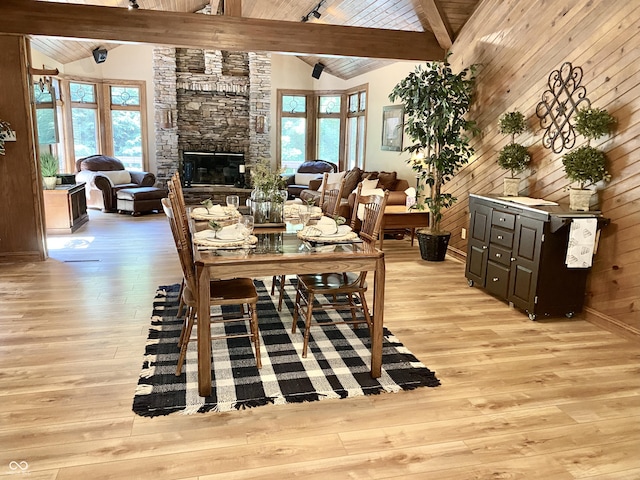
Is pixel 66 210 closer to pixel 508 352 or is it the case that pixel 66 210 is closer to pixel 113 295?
pixel 113 295

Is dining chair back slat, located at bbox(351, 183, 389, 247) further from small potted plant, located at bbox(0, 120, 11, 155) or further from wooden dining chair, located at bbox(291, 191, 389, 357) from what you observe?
small potted plant, located at bbox(0, 120, 11, 155)

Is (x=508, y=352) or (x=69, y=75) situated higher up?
(x=69, y=75)

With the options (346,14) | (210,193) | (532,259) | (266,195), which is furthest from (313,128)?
(266,195)

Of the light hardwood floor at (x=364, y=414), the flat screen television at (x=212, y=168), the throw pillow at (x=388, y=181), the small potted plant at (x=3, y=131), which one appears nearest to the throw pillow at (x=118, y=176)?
the flat screen television at (x=212, y=168)

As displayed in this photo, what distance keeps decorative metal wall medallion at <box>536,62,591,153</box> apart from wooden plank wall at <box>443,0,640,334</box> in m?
0.07

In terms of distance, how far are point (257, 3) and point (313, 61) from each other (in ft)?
8.79

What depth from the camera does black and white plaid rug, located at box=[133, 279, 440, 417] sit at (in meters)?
2.76

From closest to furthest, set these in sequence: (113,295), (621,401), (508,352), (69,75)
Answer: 1. (621,401)
2. (508,352)
3. (113,295)
4. (69,75)

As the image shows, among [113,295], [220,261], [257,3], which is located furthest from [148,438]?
[257,3]

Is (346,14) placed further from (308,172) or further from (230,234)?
(230,234)

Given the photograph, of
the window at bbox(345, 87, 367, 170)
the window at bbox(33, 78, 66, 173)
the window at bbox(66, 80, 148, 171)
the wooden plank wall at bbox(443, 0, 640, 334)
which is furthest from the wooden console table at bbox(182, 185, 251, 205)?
the wooden plank wall at bbox(443, 0, 640, 334)

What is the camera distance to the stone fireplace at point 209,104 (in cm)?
1029

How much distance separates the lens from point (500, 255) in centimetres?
446

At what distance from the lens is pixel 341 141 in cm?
1084
